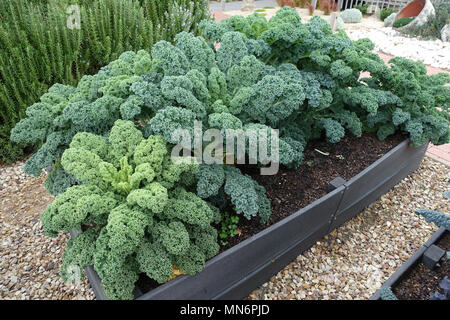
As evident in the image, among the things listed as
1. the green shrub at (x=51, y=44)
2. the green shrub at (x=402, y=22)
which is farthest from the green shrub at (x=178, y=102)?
the green shrub at (x=402, y=22)

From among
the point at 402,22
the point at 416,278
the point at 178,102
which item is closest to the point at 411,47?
the point at 402,22

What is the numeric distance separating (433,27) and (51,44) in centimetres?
836

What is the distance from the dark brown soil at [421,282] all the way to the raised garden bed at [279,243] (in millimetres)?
706

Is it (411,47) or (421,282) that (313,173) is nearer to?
(421,282)

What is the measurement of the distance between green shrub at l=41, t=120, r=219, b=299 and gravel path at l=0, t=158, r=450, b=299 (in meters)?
0.78

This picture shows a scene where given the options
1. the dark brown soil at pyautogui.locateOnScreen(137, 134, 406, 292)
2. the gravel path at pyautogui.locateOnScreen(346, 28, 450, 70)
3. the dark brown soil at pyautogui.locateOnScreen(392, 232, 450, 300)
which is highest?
the gravel path at pyautogui.locateOnScreen(346, 28, 450, 70)

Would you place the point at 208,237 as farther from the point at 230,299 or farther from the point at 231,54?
the point at 231,54

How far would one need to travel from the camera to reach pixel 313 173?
9.37 feet

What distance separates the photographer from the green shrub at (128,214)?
1.68m

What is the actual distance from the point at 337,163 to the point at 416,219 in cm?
101

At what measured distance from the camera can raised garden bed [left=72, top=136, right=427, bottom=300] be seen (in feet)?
6.39

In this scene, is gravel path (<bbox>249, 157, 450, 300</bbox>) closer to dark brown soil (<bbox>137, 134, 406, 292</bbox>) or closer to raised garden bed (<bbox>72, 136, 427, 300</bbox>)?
raised garden bed (<bbox>72, 136, 427, 300</bbox>)

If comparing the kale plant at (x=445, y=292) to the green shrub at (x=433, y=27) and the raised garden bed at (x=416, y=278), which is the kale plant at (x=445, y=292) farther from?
the green shrub at (x=433, y=27)

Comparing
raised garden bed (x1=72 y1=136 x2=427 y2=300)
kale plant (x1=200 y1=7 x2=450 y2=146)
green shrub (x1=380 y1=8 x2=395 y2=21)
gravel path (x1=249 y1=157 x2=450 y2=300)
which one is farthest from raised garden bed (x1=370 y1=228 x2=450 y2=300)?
green shrub (x1=380 y1=8 x2=395 y2=21)
